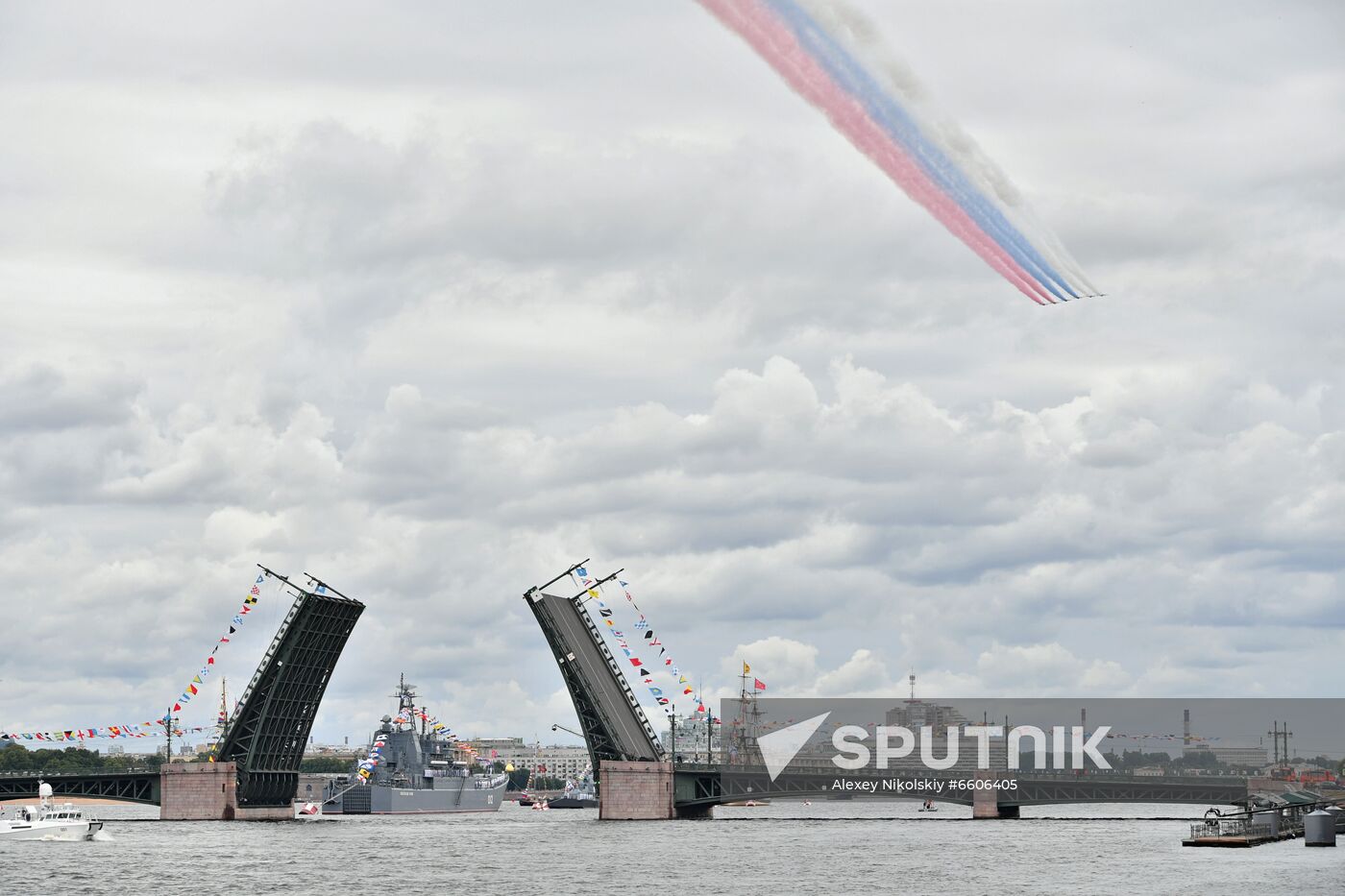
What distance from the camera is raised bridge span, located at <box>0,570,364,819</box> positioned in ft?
258

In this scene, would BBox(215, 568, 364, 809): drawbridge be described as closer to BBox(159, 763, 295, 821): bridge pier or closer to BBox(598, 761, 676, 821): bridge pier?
BBox(159, 763, 295, 821): bridge pier

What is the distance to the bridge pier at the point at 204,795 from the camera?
86.8m

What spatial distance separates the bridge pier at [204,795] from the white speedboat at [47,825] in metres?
8.68

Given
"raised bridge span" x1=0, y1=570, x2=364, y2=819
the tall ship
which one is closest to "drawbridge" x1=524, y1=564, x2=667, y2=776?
"raised bridge span" x1=0, y1=570, x2=364, y2=819

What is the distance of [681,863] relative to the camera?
197ft

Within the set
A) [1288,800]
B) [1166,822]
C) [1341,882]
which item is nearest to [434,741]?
[1166,822]

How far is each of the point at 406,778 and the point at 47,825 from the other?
45.1 metres

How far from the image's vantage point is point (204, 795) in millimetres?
88062

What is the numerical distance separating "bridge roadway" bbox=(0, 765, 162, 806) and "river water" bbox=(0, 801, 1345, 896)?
6.25 feet

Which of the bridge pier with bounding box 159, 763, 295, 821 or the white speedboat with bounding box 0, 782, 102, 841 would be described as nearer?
the white speedboat with bounding box 0, 782, 102, 841

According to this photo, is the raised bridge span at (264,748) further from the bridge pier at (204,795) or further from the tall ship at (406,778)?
→ the tall ship at (406,778)

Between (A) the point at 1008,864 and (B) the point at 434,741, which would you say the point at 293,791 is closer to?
(B) the point at 434,741

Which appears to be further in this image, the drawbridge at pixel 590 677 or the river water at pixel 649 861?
the drawbridge at pixel 590 677

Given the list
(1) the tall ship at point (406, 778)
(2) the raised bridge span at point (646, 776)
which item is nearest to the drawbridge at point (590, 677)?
(2) the raised bridge span at point (646, 776)
